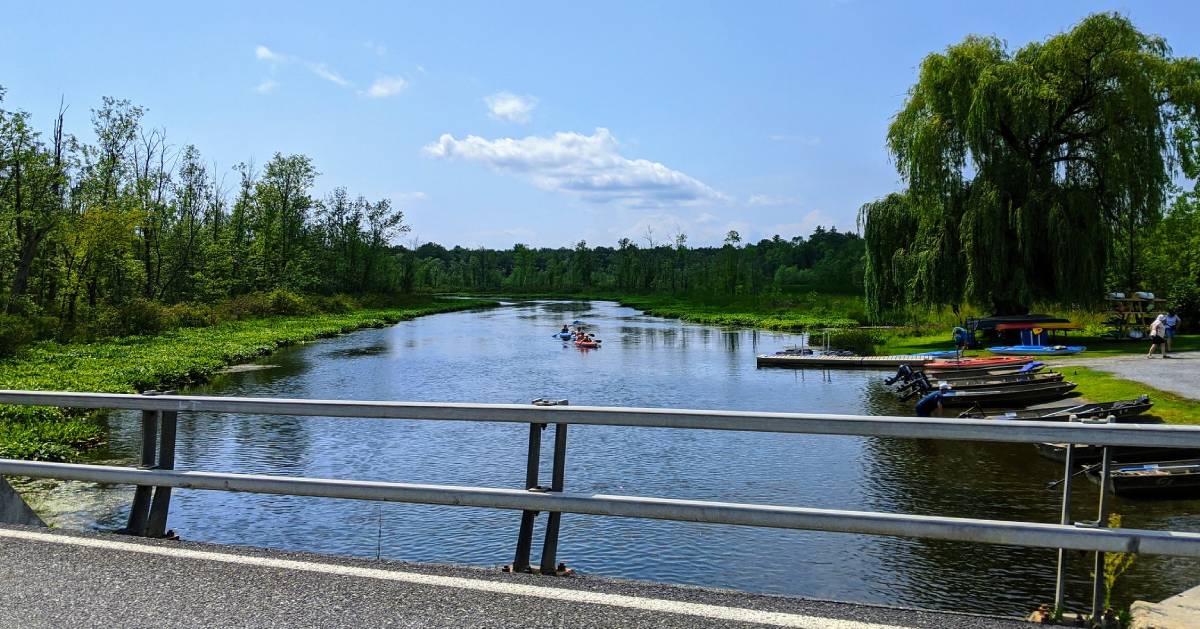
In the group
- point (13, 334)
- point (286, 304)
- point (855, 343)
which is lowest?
point (13, 334)

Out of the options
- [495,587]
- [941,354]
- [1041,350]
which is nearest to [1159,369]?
[1041,350]

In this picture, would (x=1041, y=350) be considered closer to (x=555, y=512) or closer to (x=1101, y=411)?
(x=1101, y=411)

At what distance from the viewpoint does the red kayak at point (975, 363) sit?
88.0 ft

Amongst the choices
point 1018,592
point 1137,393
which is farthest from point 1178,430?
point 1137,393

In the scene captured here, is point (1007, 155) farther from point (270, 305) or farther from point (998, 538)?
point (270, 305)

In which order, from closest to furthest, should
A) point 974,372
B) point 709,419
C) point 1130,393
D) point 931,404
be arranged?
point 709,419 → point 1130,393 → point 931,404 → point 974,372

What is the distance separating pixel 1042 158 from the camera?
34.1 metres

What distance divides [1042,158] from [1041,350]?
8244 mm

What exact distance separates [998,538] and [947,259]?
3237cm

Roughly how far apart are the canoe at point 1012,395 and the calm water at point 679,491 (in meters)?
1.83

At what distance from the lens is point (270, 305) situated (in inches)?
2445

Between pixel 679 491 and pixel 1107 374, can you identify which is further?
pixel 1107 374

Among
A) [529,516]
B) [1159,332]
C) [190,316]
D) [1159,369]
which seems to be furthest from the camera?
[190,316]

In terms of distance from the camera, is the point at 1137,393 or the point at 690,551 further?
the point at 1137,393
